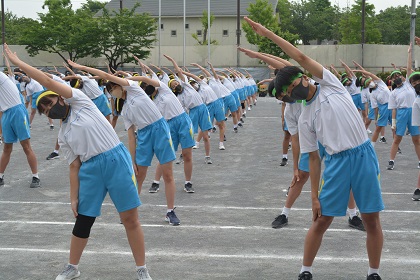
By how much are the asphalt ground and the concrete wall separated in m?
37.8

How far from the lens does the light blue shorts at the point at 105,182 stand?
612 centimetres

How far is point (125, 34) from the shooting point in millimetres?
48344

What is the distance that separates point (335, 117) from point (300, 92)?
0.38 m

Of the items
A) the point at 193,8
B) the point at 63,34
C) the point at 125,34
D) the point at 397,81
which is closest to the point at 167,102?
the point at 397,81

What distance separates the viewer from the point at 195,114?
1428cm

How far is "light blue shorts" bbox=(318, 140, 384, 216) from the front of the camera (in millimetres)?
5824

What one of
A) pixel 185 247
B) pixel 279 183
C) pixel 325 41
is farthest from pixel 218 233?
pixel 325 41

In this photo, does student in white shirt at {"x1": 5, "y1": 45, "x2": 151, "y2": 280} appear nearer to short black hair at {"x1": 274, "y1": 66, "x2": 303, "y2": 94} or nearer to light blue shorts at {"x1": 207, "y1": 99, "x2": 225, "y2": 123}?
short black hair at {"x1": 274, "y1": 66, "x2": 303, "y2": 94}

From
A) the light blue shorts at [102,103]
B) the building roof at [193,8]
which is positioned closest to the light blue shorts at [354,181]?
the light blue shorts at [102,103]

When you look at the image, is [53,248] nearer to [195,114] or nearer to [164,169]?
[164,169]

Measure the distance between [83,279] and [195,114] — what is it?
26.9 ft

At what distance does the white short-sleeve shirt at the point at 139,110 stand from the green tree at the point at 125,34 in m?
40.2

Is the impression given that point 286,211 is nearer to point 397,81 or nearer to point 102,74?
point 102,74

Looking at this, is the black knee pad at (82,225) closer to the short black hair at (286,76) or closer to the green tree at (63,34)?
the short black hair at (286,76)
